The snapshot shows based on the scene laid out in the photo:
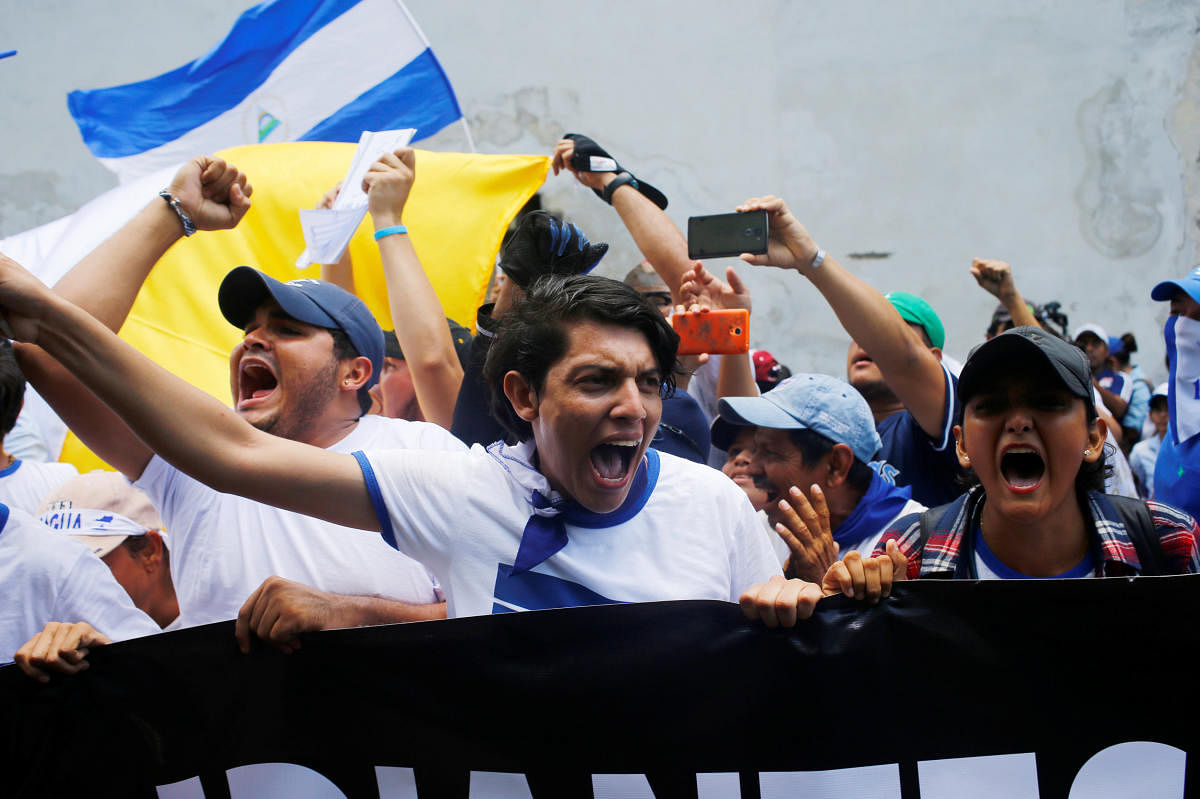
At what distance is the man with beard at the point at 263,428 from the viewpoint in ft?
7.11

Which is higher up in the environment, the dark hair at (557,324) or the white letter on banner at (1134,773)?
the dark hair at (557,324)

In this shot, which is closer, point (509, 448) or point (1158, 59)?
point (509, 448)

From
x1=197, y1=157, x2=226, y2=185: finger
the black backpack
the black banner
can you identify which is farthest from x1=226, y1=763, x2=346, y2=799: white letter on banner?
the black backpack

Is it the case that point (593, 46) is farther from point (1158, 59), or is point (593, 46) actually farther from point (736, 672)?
point (736, 672)

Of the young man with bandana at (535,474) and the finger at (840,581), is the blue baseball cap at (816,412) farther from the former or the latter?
the finger at (840,581)

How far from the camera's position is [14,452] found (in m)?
4.25

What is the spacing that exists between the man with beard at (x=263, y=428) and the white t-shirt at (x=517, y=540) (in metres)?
0.29

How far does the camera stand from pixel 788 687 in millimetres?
1854

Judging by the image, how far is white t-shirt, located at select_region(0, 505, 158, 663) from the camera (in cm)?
228

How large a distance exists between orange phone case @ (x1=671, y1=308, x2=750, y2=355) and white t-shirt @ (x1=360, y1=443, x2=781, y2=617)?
94cm

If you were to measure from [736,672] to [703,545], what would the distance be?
9.1 inches

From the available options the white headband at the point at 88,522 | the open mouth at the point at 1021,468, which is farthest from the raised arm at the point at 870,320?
the white headband at the point at 88,522

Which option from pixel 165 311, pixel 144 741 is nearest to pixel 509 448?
pixel 144 741

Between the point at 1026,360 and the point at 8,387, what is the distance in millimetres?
2515
